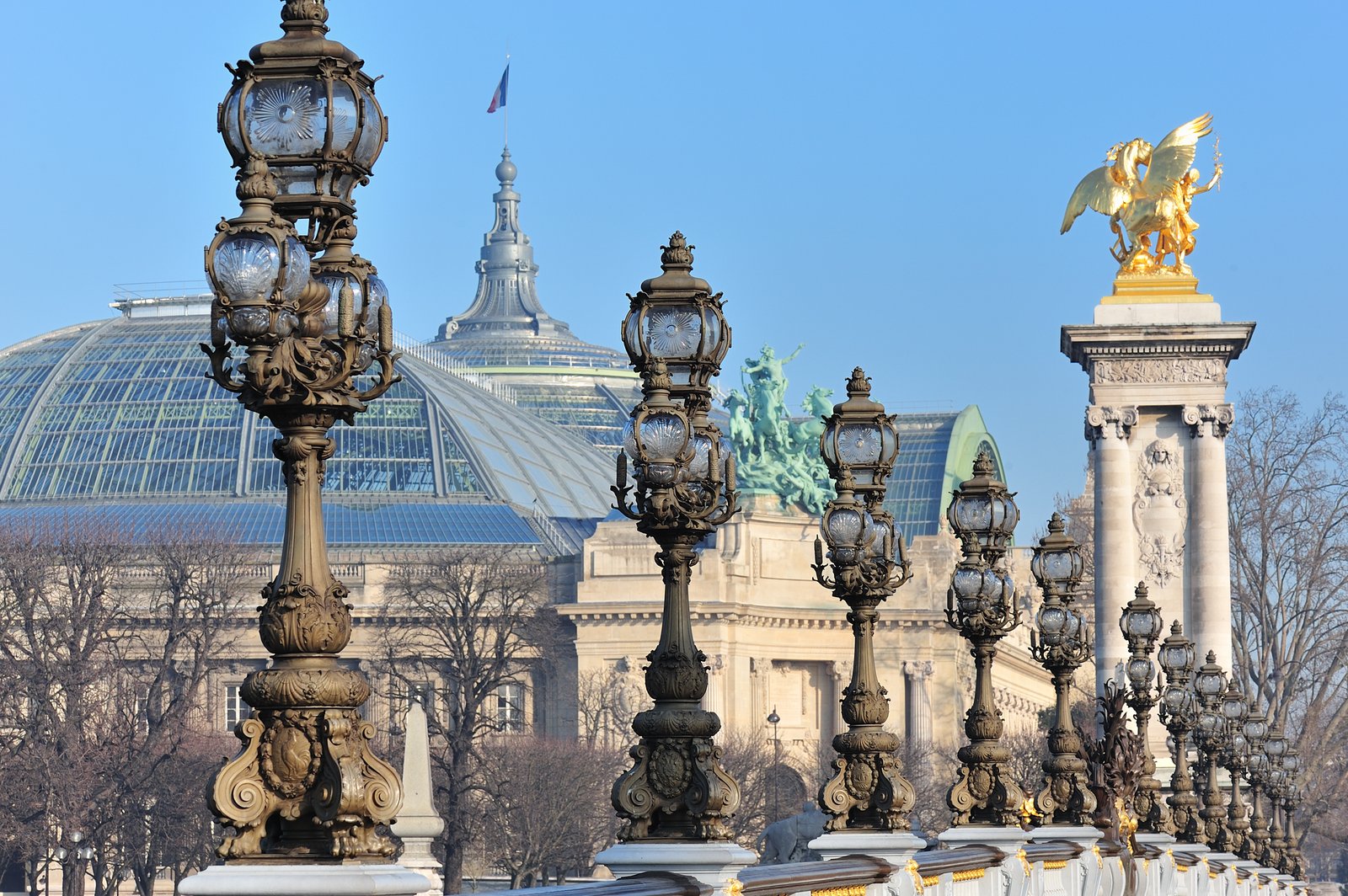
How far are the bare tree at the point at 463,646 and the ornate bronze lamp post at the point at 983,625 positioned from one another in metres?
48.7

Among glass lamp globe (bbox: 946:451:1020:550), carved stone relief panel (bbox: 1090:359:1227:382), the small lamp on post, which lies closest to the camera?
glass lamp globe (bbox: 946:451:1020:550)

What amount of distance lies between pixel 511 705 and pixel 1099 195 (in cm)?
4791

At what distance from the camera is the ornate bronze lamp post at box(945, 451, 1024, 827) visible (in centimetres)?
2653

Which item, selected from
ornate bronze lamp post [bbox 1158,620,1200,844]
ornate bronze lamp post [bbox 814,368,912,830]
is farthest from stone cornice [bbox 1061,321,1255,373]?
ornate bronze lamp post [bbox 814,368,912,830]

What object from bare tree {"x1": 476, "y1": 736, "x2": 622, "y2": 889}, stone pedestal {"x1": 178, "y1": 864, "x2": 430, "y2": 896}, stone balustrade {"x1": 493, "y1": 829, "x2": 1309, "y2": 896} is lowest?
bare tree {"x1": 476, "y1": 736, "x2": 622, "y2": 889}

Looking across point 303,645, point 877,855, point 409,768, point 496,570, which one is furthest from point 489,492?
point 303,645

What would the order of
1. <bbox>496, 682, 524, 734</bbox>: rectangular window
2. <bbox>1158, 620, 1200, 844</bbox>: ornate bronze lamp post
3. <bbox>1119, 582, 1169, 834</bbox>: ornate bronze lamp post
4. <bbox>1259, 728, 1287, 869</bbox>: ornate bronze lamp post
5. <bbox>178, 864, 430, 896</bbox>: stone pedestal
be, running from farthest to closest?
<bbox>496, 682, 524, 734</bbox>: rectangular window
<bbox>1259, 728, 1287, 869</bbox>: ornate bronze lamp post
<bbox>1158, 620, 1200, 844</bbox>: ornate bronze lamp post
<bbox>1119, 582, 1169, 834</bbox>: ornate bronze lamp post
<bbox>178, 864, 430, 896</bbox>: stone pedestal

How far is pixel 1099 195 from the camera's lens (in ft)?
209

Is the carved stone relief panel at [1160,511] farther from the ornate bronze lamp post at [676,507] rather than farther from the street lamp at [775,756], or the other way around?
the ornate bronze lamp post at [676,507]

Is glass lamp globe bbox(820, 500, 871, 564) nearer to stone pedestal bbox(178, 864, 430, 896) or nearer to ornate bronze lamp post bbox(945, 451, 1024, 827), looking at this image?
ornate bronze lamp post bbox(945, 451, 1024, 827)

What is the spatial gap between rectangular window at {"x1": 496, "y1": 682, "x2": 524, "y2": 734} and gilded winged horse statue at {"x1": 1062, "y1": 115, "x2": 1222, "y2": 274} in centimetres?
4613

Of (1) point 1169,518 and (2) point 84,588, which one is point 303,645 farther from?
(2) point 84,588

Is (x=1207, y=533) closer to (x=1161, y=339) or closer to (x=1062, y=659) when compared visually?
(x=1161, y=339)

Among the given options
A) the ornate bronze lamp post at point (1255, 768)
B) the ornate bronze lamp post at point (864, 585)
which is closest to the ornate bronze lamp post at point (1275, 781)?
the ornate bronze lamp post at point (1255, 768)
